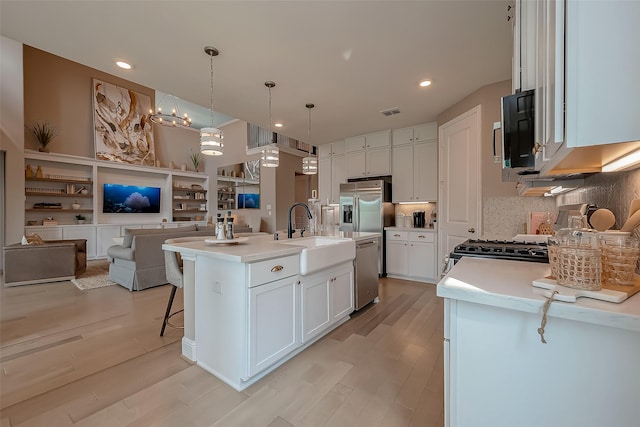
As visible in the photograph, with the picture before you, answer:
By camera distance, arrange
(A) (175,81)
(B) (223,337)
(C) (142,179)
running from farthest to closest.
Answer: (C) (142,179) < (A) (175,81) < (B) (223,337)

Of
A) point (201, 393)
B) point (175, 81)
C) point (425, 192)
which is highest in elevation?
point (175, 81)

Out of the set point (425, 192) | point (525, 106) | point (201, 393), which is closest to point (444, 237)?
point (425, 192)

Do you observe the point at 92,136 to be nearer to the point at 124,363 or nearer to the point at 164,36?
the point at 164,36

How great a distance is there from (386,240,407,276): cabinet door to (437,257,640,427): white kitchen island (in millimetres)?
3561

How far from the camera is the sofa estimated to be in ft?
12.7

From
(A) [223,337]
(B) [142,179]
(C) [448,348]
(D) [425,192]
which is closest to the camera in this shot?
(C) [448,348]

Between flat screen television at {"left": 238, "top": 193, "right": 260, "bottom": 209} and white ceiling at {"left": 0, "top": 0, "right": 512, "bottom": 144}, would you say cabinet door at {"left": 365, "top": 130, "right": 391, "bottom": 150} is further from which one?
flat screen television at {"left": 238, "top": 193, "right": 260, "bottom": 209}

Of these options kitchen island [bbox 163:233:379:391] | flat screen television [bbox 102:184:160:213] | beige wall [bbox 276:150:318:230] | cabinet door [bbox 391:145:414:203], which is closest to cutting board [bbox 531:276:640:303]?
kitchen island [bbox 163:233:379:391]

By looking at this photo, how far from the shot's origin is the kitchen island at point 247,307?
1679 mm

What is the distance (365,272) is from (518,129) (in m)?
2.25

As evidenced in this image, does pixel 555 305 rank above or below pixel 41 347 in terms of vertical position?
above

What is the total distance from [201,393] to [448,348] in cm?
157

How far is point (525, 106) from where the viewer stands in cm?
115

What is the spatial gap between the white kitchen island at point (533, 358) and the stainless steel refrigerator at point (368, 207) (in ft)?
11.9
